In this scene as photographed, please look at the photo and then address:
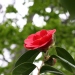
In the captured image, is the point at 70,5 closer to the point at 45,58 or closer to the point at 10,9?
the point at 45,58

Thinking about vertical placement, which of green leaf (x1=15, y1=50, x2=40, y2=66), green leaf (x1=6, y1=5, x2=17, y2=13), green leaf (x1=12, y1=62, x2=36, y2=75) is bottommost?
green leaf (x1=12, y1=62, x2=36, y2=75)

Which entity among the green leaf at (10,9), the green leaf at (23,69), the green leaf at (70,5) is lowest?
the green leaf at (23,69)

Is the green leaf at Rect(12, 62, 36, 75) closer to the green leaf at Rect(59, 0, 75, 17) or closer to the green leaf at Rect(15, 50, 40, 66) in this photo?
the green leaf at Rect(15, 50, 40, 66)

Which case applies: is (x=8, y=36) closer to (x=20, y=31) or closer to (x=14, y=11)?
(x=20, y=31)

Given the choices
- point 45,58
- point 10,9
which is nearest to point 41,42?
point 45,58

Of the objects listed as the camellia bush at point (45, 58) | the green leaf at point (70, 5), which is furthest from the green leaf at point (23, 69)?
the green leaf at point (70, 5)

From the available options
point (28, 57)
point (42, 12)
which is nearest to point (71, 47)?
point (42, 12)

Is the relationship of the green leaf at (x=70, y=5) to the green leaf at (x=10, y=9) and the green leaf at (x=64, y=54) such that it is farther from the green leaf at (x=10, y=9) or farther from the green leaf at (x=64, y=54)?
the green leaf at (x=10, y=9)

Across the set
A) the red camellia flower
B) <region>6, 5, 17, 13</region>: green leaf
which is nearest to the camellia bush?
the red camellia flower
